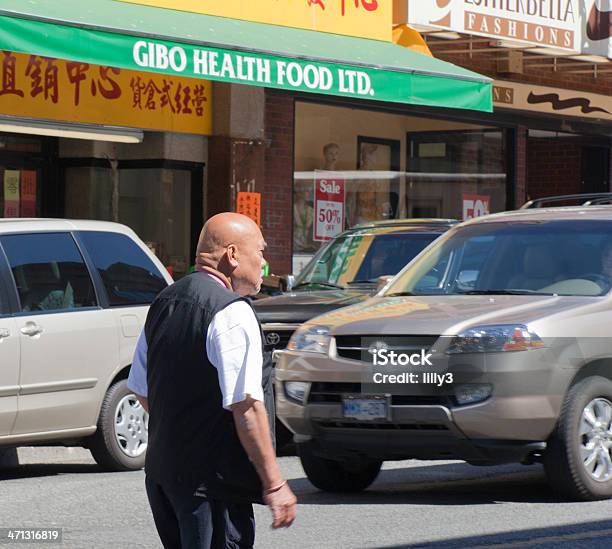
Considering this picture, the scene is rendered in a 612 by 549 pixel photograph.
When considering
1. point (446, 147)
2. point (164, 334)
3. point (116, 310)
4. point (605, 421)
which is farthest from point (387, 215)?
point (164, 334)

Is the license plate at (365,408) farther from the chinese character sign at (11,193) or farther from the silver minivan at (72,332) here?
the chinese character sign at (11,193)

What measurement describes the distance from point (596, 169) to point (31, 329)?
16806 millimetres

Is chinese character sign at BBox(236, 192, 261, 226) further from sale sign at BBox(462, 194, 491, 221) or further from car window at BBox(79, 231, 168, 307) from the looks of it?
car window at BBox(79, 231, 168, 307)

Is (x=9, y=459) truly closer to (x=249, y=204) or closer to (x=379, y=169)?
(x=249, y=204)

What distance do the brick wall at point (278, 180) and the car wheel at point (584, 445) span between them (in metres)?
10.2

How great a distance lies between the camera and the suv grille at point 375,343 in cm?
906

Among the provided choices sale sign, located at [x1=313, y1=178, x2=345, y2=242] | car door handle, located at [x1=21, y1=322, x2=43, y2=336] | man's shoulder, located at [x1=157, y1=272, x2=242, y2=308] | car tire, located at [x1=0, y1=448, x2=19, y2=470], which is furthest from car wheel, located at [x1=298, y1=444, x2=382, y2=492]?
sale sign, located at [x1=313, y1=178, x2=345, y2=242]

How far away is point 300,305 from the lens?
1149cm

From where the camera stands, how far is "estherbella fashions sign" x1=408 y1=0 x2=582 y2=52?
18.4m

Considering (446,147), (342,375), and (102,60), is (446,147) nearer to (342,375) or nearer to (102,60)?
(102,60)

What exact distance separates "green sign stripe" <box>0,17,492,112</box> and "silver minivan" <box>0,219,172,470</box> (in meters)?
2.39

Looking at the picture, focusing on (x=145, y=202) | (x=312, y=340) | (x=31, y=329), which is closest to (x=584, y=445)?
(x=312, y=340)

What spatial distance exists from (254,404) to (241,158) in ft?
46.0

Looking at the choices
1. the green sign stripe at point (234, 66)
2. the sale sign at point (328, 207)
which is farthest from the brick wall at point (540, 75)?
the green sign stripe at point (234, 66)
